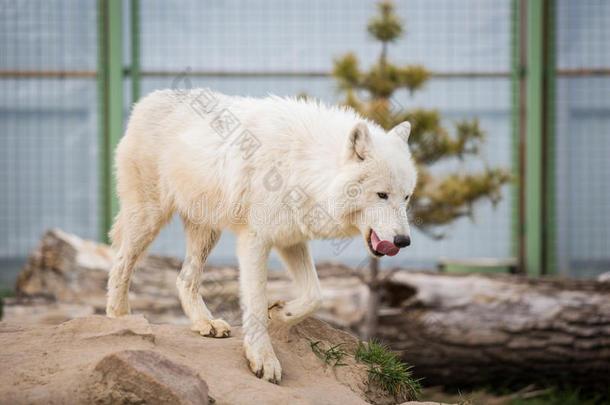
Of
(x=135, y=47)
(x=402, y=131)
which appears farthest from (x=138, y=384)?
(x=135, y=47)

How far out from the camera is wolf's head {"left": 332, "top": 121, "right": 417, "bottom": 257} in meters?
3.12

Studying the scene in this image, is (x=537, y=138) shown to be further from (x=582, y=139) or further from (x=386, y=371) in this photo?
(x=386, y=371)

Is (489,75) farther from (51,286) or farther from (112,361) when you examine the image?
(112,361)

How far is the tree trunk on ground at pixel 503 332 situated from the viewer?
19.4ft

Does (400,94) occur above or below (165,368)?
above

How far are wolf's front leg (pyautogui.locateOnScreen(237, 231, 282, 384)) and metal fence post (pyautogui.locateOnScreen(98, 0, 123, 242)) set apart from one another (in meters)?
3.93

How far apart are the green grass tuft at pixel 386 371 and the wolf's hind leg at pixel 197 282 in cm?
87

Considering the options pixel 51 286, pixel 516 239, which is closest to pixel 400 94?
pixel 516 239

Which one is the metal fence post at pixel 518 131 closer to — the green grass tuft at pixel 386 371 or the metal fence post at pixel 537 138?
the metal fence post at pixel 537 138

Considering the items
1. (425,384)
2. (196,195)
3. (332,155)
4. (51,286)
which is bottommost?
(425,384)

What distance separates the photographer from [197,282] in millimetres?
4051

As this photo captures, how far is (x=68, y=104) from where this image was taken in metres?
7.09

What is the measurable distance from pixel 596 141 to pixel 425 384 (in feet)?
11.6

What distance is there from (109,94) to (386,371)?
4.84 m
